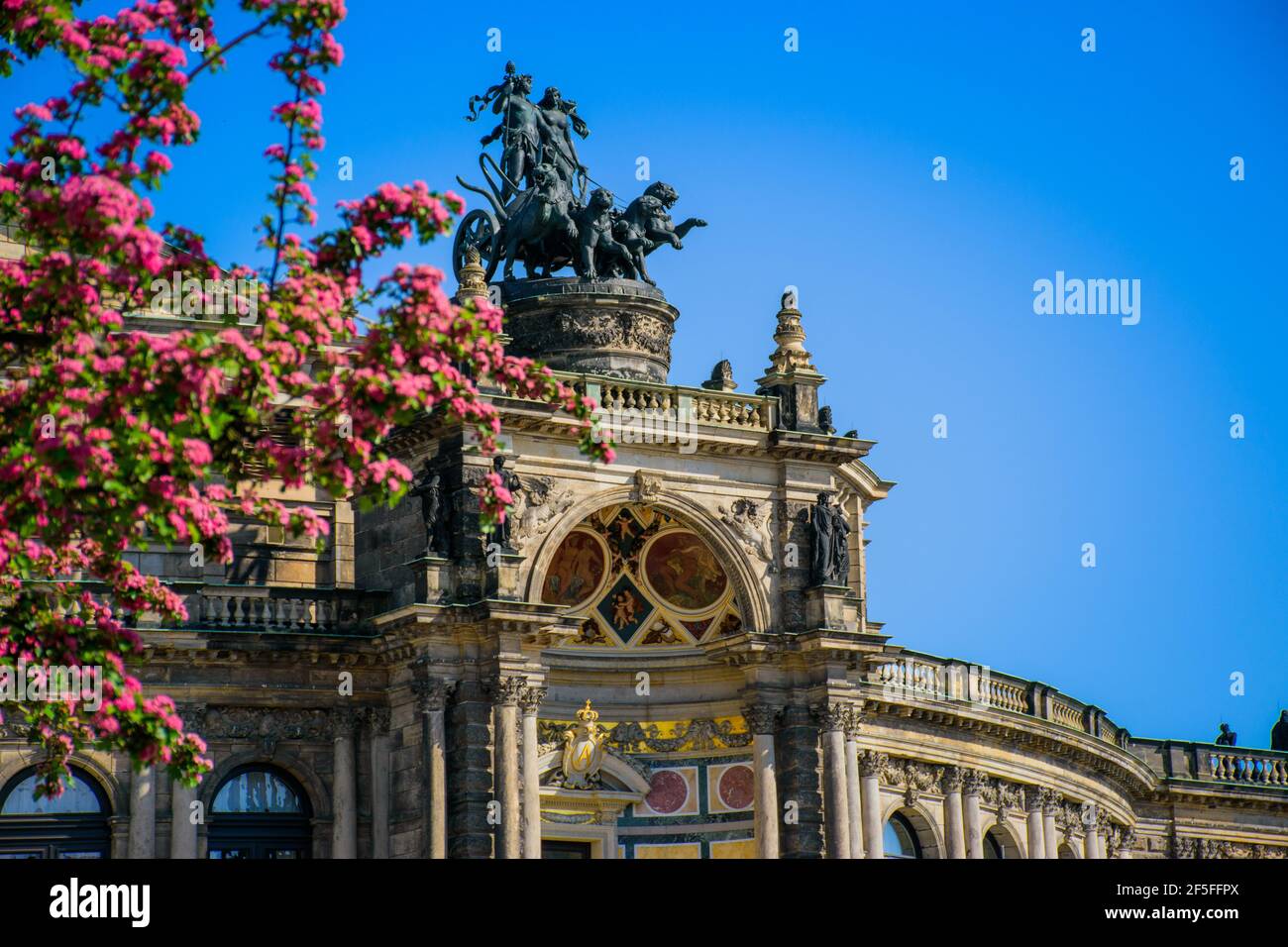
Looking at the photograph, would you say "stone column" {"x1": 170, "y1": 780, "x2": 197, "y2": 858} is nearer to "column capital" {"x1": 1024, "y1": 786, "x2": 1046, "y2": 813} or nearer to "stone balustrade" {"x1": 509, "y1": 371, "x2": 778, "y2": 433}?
"stone balustrade" {"x1": 509, "y1": 371, "x2": 778, "y2": 433}

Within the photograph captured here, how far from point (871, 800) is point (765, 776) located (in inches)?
128

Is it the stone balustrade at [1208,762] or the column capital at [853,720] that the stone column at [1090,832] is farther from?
the column capital at [853,720]

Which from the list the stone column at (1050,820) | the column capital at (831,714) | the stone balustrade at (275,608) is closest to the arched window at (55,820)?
the stone balustrade at (275,608)

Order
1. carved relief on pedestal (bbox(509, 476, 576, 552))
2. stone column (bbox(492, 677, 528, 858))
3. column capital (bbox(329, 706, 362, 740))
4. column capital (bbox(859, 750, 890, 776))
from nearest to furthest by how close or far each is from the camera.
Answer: stone column (bbox(492, 677, 528, 858))
carved relief on pedestal (bbox(509, 476, 576, 552))
column capital (bbox(329, 706, 362, 740))
column capital (bbox(859, 750, 890, 776))

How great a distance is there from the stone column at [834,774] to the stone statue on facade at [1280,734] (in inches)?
1283

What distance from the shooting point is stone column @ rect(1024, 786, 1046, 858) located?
59.1m

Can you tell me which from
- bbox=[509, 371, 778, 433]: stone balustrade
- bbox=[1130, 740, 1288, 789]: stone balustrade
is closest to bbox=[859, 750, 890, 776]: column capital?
bbox=[509, 371, 778, 433]: stone balustrade

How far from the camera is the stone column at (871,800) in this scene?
5078 cm

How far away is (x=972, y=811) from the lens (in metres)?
56.6

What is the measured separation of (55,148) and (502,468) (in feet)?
67.2

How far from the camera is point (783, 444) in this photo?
5019 cm

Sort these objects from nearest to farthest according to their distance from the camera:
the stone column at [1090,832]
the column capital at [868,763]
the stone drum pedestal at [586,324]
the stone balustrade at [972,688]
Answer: the stone drum pedestal at [586,324] → the column capital at [868,763] → the stone balustrade at [972,688] → the stone column at [1090,832]

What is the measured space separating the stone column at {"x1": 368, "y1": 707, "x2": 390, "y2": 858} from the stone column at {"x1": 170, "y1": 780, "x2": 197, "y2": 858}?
3274 mm
